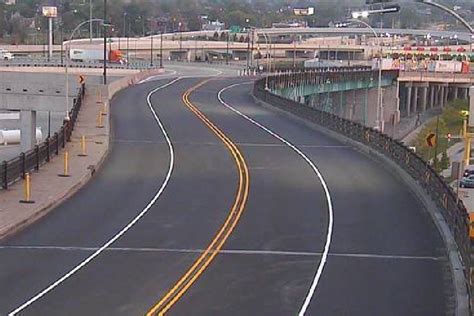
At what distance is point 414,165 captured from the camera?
3303cm

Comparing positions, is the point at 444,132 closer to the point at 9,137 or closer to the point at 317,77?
the point at 317,77

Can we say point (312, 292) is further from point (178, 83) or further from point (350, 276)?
point (178, 83)

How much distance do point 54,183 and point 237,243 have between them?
1060 cm

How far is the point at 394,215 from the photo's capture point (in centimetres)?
2758

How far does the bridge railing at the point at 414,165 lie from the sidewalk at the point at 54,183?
1129 centimetres

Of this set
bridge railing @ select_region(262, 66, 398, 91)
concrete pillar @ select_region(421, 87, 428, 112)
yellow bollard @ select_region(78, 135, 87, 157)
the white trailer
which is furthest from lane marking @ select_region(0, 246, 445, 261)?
concrete pillar @ select_region(421, 87, 428, 112)

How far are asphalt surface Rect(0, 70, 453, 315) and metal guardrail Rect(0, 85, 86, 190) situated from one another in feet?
7.72

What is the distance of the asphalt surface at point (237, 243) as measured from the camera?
18.1 m

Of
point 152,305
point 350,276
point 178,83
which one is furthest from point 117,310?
point 178,83

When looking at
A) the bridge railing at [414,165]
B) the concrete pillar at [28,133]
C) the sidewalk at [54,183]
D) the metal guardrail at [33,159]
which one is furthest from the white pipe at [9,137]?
the metal guardrail at [33,159]

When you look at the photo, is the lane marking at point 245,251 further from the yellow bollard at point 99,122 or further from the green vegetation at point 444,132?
the green vegetation at point 444,132

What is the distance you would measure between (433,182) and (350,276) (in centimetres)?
942

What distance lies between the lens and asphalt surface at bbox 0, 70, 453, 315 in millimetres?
18078

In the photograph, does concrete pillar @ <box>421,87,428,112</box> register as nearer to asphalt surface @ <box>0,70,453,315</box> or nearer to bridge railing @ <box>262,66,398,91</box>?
bridge railing @ <box>262,66,398,91</box>
